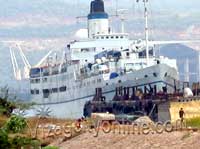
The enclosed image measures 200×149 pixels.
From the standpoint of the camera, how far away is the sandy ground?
27453mm

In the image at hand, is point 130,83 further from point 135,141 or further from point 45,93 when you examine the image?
point 135,141

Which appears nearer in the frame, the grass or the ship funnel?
the grass

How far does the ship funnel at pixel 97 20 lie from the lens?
353 feet

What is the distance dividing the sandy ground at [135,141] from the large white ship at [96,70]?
4459 centimetres

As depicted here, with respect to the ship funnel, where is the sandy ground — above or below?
below

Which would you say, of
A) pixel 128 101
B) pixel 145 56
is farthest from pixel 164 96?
pixel 145 56

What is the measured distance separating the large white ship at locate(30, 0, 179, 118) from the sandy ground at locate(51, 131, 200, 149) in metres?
44.6

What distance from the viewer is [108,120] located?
37594mm

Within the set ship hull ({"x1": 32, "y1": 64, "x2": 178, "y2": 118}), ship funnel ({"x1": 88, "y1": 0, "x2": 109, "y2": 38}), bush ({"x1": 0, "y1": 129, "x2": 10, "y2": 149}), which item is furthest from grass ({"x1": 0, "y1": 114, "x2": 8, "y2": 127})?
ship funnel ({"x1": 88, "y1": 0, "x2": 109, "y2": 38})

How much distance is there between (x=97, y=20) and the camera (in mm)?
110562

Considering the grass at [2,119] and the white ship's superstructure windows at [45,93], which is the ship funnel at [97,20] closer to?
the white ship's superstructure windows at [45,93]

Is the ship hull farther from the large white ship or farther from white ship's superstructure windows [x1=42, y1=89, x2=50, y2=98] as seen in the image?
white ship's superstructure windows [x1=42, y1=89, x2=50, y2=98]

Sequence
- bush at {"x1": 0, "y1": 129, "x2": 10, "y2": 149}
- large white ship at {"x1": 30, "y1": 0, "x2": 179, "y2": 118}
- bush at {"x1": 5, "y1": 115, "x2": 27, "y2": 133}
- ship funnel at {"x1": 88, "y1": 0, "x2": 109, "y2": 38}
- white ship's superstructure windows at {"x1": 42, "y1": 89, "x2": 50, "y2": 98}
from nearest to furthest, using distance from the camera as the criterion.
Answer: bush at {"x1": 0, "y1": 129, "x2": 10, "y2": 149} < bush at {"x1": 5, "y1": 115, "x2": 27, "y2": 133} < large white ship at {"x1": 30, "y1": 0, "x2": 179, "y2": 118} < white ship's superstructure windows at {"x1": 42, "y1": 89, "x2": 50, "y2": 98} < ship funnel at {"x1": 88, "y1": 0, "x2": 109, "y2": 38}

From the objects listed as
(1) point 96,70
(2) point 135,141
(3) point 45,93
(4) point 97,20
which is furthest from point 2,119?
(4) point 97,20
